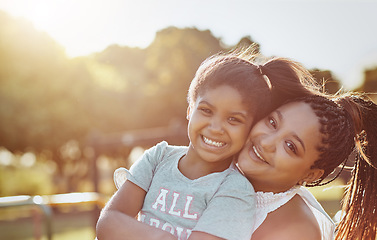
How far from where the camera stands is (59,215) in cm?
1744

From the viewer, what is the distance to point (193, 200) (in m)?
2.09

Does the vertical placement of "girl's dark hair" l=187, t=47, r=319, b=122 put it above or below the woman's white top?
above

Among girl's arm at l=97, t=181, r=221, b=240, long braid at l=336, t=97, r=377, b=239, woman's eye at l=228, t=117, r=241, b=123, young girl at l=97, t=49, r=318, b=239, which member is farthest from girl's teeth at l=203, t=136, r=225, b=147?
long braid at l=336, t=97, r=377, b=239

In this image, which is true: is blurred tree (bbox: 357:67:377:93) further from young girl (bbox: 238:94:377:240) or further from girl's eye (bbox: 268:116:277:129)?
girl's eye (bbox: 268:116:277:129)

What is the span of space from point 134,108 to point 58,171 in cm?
447

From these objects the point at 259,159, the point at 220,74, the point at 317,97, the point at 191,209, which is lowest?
the point at 191,209

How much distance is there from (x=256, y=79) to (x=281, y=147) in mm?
321

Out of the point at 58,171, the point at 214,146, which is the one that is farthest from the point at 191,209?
the point at 58,171

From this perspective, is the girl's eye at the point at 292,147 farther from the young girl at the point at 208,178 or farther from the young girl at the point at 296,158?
the young girl at the point at 208,178

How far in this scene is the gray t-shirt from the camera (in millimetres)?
1960

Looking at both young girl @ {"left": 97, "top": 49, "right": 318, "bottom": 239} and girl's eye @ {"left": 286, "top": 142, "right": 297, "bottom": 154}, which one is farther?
girl's eye @ {"left": 286, "top": 142, "right": 297, "bottom": 154}

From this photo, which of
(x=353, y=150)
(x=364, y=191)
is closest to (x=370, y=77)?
(x=364, y=191)

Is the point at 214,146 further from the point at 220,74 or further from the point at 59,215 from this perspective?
the point at 59,215

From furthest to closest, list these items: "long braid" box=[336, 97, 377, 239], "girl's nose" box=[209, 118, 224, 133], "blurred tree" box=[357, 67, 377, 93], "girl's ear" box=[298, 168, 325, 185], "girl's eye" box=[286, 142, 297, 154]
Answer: "blurred tree" box=[357, 67, 377, 93] < "long braid" box=[336, 97, 377, 239] < "girl's ear" box=[298, 168, 325, 185] < "girl's eye" box=[286, 142, 297, 154] < "girl's nose" box=[209, 118, 224, 133]
